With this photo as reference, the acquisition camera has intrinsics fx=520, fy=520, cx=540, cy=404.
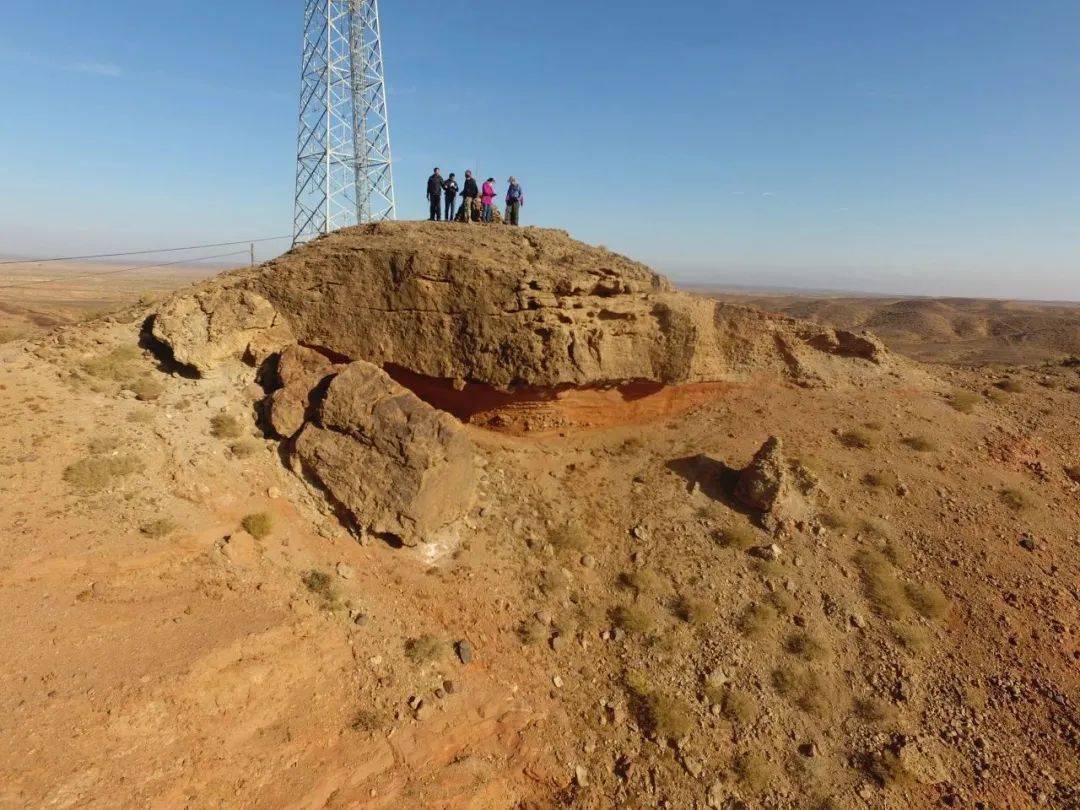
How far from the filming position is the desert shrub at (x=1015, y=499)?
42.4ft

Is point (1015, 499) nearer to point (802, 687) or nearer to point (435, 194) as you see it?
point (802, 687)

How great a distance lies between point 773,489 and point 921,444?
219 inches

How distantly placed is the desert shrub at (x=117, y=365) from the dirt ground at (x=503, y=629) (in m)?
0.08

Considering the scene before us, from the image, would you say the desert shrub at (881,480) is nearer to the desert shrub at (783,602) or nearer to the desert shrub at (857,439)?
the desert shrub at (857,439)

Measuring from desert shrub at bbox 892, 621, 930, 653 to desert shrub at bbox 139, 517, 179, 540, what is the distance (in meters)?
13.9

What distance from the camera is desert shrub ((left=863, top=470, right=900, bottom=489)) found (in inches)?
529

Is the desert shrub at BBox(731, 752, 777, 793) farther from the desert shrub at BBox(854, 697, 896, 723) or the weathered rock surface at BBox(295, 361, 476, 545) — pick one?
the weathered rock surface at BBox(295, 361, 476, 545)

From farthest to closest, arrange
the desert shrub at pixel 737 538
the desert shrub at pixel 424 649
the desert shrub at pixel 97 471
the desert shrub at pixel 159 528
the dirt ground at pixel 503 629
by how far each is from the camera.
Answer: the desert shrub at pixel 737 538 < the desert shrub at pixel 424 649 < the desert shrub at pixel 97 471 < the desert shrub at pixel 159 528 < the dirt ground at pixel 503 629

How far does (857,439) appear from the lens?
1484 cm

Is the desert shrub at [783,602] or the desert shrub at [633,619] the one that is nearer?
the desert shrub at [633,619]

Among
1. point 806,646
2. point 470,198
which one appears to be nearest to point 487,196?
point 470,198

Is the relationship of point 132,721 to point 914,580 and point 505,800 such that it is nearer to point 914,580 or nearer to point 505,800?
point 505,800

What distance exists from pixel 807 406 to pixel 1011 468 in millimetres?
5256

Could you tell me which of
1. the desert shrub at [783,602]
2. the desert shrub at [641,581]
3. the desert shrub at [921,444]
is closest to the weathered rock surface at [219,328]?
the desert shrub at [641,581]
